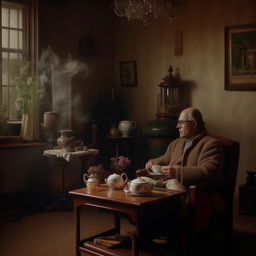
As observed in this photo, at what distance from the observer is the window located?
202 inches

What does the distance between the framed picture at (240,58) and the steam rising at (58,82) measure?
2.03 metres

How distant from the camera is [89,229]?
407 cm

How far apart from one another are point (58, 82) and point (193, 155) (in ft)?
8.49

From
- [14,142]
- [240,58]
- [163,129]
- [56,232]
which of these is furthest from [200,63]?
[56,232]

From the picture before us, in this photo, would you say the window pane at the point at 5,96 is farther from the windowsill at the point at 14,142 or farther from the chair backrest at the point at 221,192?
the chair backrest at the point at 221,192

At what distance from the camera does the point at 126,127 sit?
588cm

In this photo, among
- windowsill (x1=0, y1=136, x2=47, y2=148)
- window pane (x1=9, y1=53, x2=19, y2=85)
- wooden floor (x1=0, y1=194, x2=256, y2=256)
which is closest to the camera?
wooden floor (x1=0, y1=194, x2=256, y2=256)

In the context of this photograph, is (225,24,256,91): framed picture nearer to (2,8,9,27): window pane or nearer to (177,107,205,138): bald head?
(177,107,205,138): bald head

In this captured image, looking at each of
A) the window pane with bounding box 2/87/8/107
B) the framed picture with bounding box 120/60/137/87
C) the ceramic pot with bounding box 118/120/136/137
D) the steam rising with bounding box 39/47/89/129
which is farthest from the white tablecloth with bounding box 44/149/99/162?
the framed picture with bounding box 120/60/137/87

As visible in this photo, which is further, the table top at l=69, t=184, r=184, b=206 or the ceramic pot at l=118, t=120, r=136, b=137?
the ceramic pot at l=118, t=120, r=136, b=137

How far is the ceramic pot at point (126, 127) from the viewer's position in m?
5.88

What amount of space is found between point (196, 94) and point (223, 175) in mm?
2333

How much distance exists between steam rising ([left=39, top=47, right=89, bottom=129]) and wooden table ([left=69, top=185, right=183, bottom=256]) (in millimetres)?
2484

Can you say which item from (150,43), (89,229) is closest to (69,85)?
(150,43)
